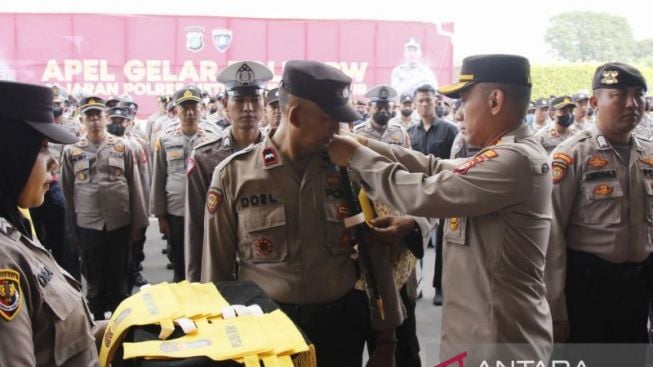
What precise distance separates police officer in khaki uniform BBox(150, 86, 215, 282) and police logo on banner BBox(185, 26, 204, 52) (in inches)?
455

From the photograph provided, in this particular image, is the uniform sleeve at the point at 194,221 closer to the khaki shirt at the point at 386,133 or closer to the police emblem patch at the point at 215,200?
the police emblem patch at the point at 215,200

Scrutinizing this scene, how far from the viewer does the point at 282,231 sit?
2.38 metres

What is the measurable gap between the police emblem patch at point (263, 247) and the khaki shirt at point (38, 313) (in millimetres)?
807

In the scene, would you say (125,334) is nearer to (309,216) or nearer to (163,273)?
(309,216)

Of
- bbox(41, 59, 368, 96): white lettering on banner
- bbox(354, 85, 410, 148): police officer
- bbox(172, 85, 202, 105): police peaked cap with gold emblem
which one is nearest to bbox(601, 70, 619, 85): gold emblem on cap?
bbox(354, 85, 410, 148): police officer

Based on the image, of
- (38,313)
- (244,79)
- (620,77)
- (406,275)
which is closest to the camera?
(38,313)

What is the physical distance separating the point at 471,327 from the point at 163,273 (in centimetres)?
565

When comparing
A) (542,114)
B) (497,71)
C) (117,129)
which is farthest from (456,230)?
(542,114)

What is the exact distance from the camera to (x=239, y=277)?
8.11 ft

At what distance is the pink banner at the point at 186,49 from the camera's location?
16.7m

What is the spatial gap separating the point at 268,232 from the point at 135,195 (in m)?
3.56

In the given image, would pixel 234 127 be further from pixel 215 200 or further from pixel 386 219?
pixel 386 219

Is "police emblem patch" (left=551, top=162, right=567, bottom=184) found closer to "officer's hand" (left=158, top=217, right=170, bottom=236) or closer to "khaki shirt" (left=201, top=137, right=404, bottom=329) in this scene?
"khaki shirt" (left=201, top=137, right=404, bottom=329)

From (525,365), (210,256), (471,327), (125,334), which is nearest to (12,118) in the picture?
(125,334)
